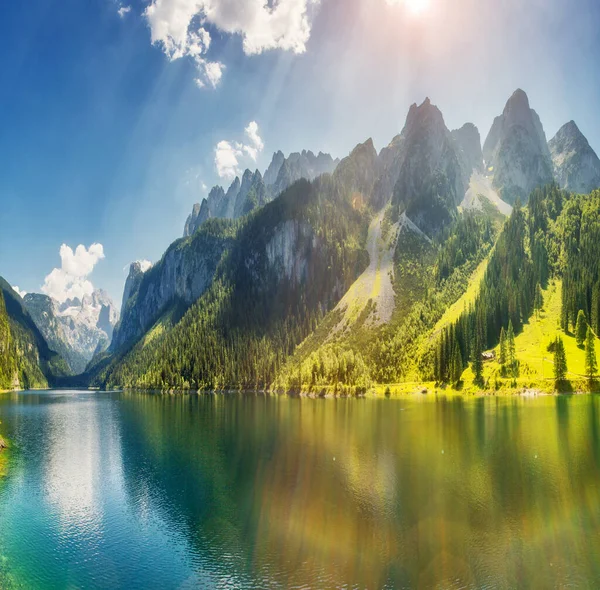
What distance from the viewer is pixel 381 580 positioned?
3350 cm

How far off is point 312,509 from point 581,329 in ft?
552

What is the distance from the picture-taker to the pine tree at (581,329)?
175m

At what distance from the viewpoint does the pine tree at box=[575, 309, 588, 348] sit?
573ft

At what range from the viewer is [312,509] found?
4938cm

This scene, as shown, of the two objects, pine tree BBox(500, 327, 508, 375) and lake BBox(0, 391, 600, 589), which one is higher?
pine tree BBox(500, 327, 508, 375)

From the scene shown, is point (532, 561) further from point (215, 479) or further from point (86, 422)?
point (86, 422)

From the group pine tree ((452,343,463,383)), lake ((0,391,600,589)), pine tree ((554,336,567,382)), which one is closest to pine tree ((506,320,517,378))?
pine tree ((554,336,567,382))

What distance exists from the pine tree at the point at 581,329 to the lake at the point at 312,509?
94.2m

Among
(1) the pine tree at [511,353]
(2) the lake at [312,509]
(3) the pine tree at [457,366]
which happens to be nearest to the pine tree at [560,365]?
(1) the pine tree at [511,353]

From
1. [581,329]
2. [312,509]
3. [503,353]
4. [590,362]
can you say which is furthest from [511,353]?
[312,509]

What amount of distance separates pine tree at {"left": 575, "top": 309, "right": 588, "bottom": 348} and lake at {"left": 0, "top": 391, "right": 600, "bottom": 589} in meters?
94.2

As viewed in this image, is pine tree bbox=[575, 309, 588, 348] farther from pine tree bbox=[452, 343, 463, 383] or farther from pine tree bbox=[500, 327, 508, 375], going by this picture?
pine tree bbox=[452, 343, 463, 383]

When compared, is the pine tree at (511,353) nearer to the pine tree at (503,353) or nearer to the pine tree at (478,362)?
the pine tree at (503,353)

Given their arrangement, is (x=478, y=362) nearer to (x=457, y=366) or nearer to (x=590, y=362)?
(x=457, y=366)
